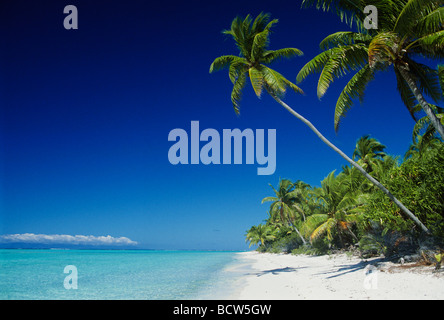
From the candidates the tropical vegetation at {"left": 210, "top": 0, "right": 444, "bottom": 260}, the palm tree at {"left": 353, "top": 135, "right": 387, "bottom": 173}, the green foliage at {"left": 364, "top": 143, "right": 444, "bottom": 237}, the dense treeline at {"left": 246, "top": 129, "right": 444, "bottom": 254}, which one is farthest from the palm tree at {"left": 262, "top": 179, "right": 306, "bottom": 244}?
the green foliage at {"left": 364, "top": 143, "right": 444, "bottom": 237}

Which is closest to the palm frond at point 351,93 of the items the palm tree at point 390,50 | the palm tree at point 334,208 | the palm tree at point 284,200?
the palm tree at point 390,50

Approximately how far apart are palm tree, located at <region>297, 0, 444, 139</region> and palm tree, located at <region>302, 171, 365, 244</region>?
9261 mm

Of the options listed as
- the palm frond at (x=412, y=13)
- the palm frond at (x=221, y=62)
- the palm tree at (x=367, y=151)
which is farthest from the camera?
the palm tree at (x=367, y=151)

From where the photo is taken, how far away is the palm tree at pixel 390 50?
7.96m

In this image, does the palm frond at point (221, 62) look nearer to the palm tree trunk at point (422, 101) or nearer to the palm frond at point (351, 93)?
the palm frond at point (351, 93)

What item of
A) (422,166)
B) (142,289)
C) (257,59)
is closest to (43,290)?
(142,289)

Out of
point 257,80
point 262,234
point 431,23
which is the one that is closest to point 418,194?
point 431,23

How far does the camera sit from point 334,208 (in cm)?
1948

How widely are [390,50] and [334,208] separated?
13.1 m

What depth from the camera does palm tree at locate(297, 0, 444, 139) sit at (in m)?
7.96

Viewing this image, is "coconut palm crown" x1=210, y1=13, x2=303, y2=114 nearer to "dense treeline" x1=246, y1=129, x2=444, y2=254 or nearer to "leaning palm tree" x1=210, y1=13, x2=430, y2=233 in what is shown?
"leaning palm tree" x1=210, y1=13, x2=430, y2=233

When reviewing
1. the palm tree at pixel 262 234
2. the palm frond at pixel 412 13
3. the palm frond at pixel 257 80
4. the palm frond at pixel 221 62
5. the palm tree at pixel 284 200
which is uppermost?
the palm frond at pixel 221 62

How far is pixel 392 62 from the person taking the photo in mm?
8812

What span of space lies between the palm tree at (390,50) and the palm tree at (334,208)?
9.26 m
